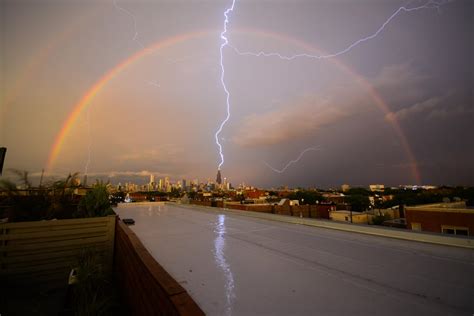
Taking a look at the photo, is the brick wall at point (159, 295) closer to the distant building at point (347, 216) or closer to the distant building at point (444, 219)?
the distant building at point (444, 219)

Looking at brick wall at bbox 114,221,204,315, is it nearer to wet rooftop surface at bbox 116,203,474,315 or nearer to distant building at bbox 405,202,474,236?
wet rooftop surface at bbox 116,203,474,315

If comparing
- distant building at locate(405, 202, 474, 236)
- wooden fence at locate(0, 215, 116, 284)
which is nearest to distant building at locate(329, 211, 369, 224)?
distant building at locate(405, 202, 474, 236)

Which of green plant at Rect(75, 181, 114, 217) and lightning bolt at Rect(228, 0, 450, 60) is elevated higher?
lightning bolt at Rect(228, 0, 450, 60)

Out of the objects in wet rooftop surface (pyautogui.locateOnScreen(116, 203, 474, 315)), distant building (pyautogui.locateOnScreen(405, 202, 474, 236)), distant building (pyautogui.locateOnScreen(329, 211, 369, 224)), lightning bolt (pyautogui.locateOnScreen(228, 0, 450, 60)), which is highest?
lightning bolt (pyautogui.locateOnScreen(228, 0, 450, 60))

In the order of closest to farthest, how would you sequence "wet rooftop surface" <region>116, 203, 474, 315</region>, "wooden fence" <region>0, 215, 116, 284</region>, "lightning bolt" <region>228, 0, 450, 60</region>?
"wet rooftop surface" <region>116, 203, 474, 315</region> < "wooden fence" <region>0, 215, 116, 284</region> < "lightning bolt" <region>228, 0, 450, 60</region>

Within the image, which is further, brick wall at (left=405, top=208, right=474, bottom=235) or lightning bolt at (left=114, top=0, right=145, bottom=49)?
lightning bolt at (left=114, top=0, right=145, bottom=49)

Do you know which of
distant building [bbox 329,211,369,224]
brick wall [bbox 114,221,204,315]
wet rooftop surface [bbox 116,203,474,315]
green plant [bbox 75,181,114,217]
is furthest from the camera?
distant building [bbox 329,211,369,224]

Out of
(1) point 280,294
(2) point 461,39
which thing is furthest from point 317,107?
(1) point 280,294

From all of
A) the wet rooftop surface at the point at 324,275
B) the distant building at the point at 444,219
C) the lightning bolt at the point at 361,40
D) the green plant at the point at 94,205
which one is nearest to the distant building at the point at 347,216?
the distant building at the point at 444,219
